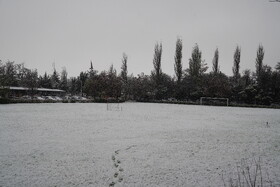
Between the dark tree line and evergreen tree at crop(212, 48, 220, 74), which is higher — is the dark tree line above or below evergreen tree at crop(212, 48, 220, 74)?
below

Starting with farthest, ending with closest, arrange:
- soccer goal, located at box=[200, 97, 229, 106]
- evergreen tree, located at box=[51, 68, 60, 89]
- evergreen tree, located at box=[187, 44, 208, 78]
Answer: evergreen tree, located at box=[51, 68, 60, 89] → evergreen tree, located at box=[187, 44, 208, 78] → soccer goal, located at box=[200, 97, 229, 106]

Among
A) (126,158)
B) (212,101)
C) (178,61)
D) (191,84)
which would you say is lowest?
(126,158)

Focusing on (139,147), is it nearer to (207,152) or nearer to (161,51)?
(207,152)

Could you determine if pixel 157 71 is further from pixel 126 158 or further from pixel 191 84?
pixel 126 158

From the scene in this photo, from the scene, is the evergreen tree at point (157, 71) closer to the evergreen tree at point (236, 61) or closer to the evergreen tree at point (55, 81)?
the evergreen tree at point (236, 61)

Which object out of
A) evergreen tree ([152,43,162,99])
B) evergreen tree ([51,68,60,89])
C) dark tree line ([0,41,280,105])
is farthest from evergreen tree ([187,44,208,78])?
evergreen tree ([51,68,60,89])

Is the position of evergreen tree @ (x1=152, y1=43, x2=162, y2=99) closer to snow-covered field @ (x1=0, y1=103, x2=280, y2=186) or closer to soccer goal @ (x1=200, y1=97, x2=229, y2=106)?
soccer goal @ (x1=200, y1=97, x2=229, y2=106)

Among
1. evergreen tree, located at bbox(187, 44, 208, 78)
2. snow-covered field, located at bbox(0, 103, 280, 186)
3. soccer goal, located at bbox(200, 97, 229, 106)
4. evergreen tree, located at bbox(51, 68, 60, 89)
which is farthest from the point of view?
evergreen tree, located at bbox(51, 68, 60, 89)

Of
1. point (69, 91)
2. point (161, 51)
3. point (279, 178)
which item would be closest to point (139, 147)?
point (279, 178)

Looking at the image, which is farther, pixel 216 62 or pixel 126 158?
pixel 216 62

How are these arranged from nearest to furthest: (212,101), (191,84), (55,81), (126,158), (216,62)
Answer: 1. (126,158)
2. (212,101)
3. (191,84)
4. (216,62)
5. (55,81)

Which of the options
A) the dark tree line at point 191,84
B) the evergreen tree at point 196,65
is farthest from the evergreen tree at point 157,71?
the evergreen tree at point 196,65

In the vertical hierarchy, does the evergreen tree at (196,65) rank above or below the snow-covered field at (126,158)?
above

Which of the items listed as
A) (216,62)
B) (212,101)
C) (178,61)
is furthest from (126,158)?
(216,62)
